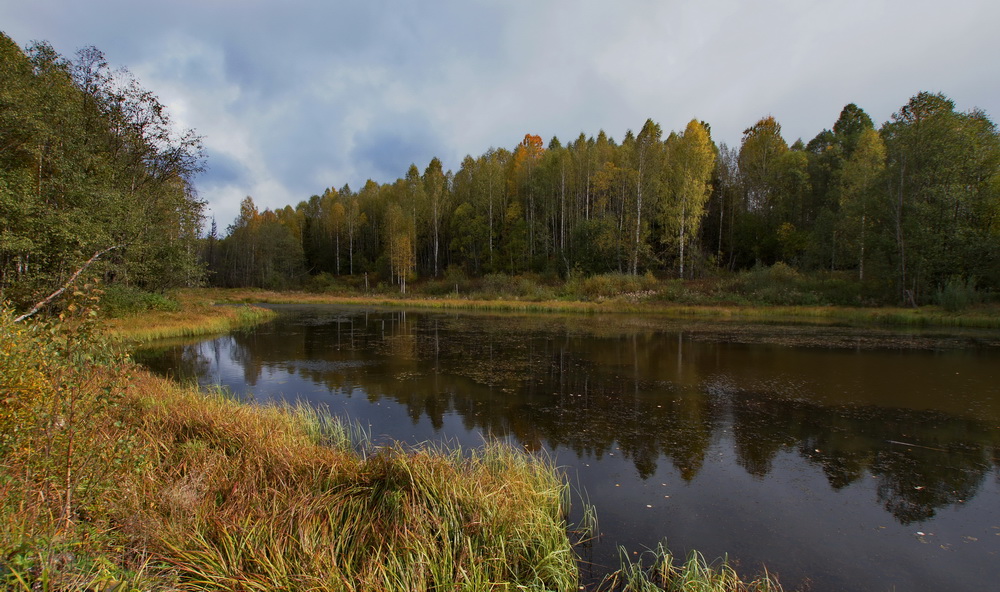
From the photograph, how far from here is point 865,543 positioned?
4281mm

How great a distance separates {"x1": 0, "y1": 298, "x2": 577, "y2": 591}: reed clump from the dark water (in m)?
0.90

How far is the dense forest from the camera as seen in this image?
44.4 ft

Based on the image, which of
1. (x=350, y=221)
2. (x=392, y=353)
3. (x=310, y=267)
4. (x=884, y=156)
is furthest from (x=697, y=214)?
(x=310, y=267)

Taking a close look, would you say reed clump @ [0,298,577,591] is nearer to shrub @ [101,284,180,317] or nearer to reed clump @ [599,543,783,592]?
reed clump @ [599,543,783,592]

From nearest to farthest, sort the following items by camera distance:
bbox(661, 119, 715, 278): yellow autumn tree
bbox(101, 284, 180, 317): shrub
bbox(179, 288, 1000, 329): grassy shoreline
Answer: bbox(101, 284, 180, 317): shrub → bbox(179, 288, 1000, 329): grassy shoreline → bbox(661, 119, 715, 278): yellow autumn tree

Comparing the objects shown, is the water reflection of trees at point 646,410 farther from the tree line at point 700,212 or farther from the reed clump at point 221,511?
the tree line at point 700,212

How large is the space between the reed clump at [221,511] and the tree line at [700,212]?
2826 centimetres

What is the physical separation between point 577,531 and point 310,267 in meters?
64.8

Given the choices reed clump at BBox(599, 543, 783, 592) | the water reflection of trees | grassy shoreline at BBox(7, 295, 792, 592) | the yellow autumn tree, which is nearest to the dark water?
the water reflection of trees

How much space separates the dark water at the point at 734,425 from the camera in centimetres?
429

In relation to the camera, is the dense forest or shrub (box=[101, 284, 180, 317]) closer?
the dense forest

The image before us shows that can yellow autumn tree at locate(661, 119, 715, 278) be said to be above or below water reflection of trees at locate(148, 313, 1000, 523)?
above

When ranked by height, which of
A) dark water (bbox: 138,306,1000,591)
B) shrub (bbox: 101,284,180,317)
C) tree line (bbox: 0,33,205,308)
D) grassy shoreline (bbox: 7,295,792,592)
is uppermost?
tree line (bbox: 0,33,205,308)

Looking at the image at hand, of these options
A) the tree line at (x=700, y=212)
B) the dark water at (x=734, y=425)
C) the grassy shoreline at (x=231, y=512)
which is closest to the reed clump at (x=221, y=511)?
the grassy shoreline at (x=231, y=512)
